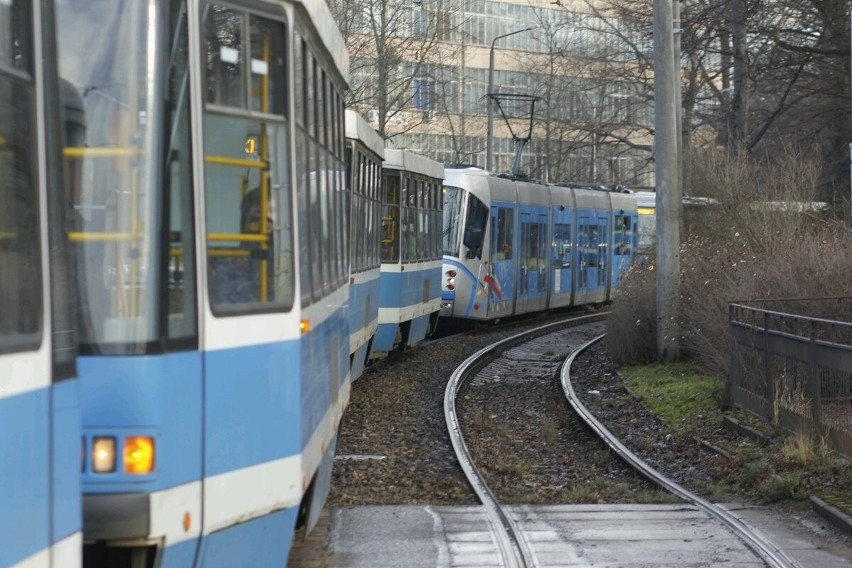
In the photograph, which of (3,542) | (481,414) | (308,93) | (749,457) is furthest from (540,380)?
(3,542)

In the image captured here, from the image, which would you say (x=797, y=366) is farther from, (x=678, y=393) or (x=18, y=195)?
(x=18, y=195)

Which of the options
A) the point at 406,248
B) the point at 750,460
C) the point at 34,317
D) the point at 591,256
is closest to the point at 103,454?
→ the point at 34,317

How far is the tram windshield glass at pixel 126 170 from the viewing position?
4.52 metres

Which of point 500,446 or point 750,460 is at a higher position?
point 750,460

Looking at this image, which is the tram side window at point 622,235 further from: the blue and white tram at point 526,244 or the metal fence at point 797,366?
the metal fence at point 797,366

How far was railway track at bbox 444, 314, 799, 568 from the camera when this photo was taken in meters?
7.80

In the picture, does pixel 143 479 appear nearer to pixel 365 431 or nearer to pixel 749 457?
pixel 749 457

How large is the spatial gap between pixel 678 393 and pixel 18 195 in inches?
502

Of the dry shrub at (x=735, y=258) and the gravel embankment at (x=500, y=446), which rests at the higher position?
the dry shrub at (x=735, y=258)

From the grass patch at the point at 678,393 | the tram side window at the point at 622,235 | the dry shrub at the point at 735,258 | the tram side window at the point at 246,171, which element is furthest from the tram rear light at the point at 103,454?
the tram side window at the point at 622,235

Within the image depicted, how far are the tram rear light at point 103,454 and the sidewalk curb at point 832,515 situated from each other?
520 cm

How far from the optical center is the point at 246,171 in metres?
5.04

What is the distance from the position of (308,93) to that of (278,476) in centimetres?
178

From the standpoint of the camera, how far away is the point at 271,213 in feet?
16.9
